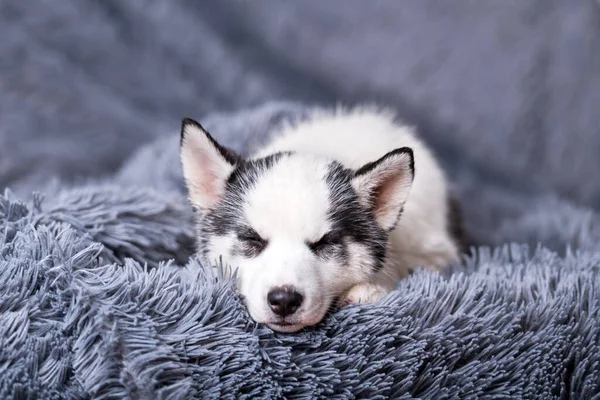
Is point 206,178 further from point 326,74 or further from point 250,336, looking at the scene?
point 326,74

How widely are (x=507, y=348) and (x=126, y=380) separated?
0.89 meters

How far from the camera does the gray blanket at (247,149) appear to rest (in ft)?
4.72

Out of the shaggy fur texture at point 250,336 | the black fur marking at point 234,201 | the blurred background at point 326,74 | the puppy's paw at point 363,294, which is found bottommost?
the shaggy fur texture at point 250,336

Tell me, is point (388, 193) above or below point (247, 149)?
below

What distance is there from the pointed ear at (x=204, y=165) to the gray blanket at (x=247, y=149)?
10.3 inches

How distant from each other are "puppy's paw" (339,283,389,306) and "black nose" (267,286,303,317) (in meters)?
0.21

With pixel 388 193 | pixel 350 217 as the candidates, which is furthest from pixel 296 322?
pixel 388 193

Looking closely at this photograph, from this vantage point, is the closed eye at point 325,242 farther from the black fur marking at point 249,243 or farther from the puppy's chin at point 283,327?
the puppy's chin at point 283,327

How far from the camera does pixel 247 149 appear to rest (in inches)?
107

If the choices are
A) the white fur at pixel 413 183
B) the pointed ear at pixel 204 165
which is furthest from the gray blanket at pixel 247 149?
the pointed ear at pixel 204 165

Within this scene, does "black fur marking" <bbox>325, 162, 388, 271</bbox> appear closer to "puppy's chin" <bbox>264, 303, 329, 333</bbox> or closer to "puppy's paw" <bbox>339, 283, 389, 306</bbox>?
"puppy's paw" <bbox>339, 283, 389, 306</bbox>

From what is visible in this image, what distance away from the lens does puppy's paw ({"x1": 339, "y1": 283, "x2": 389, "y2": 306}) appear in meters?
1.71

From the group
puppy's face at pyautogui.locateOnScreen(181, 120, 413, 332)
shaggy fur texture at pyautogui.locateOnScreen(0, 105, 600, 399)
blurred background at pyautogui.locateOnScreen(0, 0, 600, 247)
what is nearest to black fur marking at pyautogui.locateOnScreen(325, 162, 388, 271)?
puppy's face at pyautogui.locateOnScreen(181, 120, 413, 332)

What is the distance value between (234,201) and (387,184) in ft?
1.39
